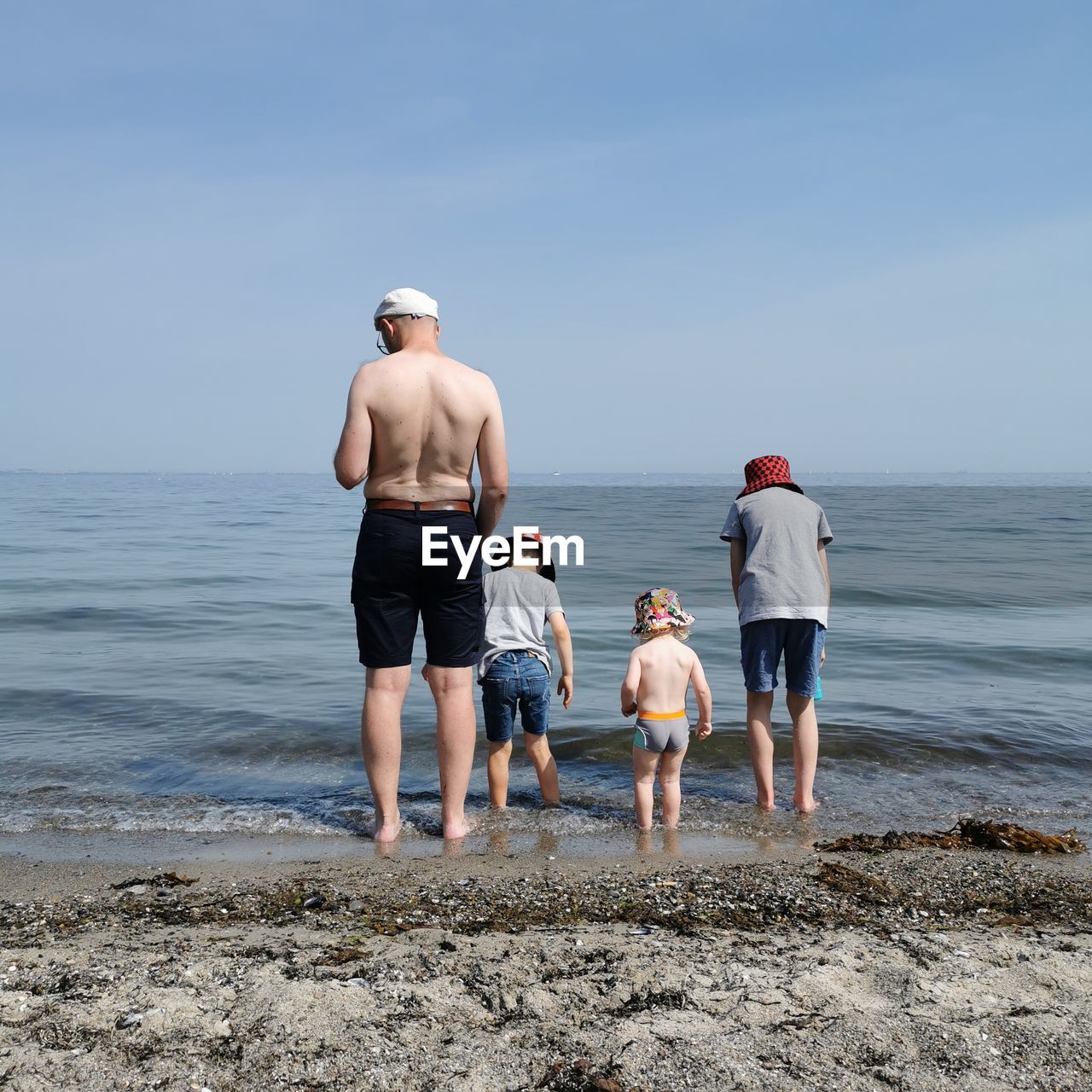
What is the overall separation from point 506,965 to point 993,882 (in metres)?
2.00

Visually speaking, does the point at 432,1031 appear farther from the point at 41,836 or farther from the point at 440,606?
the point at 41,836

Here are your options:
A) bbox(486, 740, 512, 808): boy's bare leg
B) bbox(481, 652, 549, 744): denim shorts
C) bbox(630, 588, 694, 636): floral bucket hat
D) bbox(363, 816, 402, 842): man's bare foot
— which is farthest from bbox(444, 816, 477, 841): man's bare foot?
bbox(630, 588, 694, 636): floral bucket hat

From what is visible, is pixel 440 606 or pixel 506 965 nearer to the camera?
pixel 506 965

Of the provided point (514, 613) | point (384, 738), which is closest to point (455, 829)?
point (384, 738)

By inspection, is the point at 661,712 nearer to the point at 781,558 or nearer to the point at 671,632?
the point at 671,632

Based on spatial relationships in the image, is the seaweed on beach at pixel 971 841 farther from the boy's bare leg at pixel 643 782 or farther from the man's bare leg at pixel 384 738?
the man's bare leg at pixel 384 738

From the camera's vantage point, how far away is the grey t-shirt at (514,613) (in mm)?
5172

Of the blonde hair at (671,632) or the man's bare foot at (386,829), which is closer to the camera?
the man's bare foot at (386,829)

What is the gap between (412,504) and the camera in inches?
162

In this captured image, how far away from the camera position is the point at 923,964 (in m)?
2.80

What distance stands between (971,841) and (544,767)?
6.75ft

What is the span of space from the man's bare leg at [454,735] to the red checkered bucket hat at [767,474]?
75.1 inches

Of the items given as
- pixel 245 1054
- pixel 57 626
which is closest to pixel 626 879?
pixel 245 1054

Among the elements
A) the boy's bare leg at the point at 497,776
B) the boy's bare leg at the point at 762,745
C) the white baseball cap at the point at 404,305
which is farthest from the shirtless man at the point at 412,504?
the boy's bare leg at the point at 762,745
